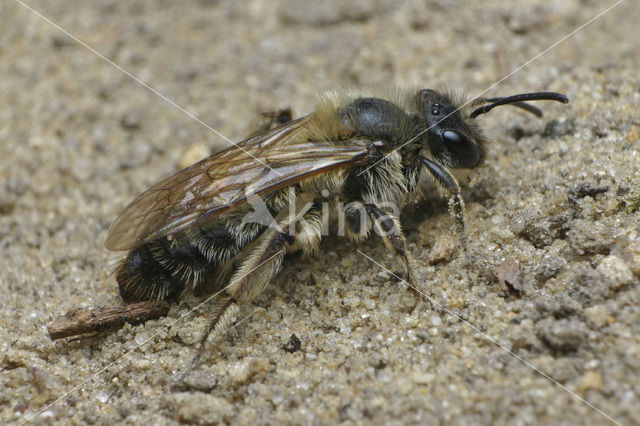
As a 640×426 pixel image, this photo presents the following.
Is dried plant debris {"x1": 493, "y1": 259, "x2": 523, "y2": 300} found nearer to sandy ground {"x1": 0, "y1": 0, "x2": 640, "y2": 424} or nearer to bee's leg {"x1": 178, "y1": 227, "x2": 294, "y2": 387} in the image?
sandy ground {"x1": 0, "y1": 0, "x2": 640, "y2": 424}

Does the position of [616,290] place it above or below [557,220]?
below

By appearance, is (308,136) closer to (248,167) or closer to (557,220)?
(248,167)

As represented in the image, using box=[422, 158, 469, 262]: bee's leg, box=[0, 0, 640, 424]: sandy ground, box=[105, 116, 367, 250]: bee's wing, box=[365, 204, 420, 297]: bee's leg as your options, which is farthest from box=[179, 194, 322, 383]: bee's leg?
box=[422, 158, 469, 262]: bee's leg

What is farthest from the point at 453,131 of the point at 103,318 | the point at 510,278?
the point at 103,318

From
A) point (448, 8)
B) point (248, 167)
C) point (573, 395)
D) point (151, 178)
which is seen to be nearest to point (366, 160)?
point (248, 167)

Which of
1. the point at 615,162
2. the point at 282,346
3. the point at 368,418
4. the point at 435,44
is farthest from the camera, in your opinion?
the point at 435,44

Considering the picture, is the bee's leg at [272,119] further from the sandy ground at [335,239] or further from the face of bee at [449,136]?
the face of bee at [449,136]

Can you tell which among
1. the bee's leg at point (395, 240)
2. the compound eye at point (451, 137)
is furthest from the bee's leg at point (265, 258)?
the compound eye at point (451, 137)
